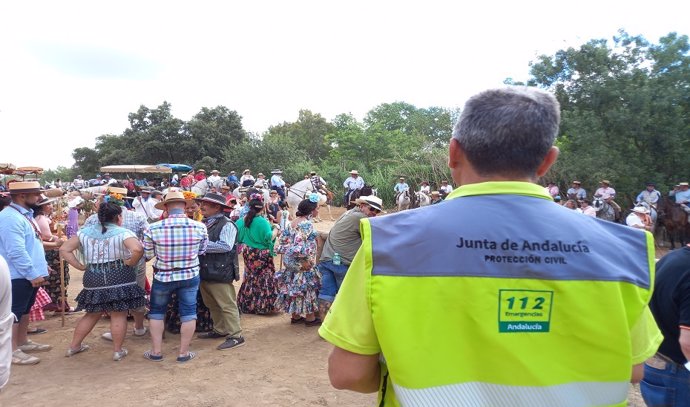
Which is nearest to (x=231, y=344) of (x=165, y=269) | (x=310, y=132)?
(x=165, y=269)

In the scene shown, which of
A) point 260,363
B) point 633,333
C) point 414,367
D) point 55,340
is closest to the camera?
point 414,367

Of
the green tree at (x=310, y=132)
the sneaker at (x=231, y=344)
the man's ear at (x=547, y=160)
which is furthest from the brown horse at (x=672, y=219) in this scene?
the green tree at (x=310, y=132)

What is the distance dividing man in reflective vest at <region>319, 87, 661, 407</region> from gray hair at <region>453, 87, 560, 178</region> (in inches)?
4.3

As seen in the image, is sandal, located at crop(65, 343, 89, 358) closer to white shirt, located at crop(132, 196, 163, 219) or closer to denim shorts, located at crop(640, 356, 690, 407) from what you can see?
white shirt, located at crop(132, 196, 163, 219)

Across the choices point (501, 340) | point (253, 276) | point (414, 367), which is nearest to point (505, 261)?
point (501, 340)

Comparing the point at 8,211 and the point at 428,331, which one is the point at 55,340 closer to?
the point at 8,211

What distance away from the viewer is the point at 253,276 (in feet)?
22.0

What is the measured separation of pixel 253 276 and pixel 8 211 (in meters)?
2.97

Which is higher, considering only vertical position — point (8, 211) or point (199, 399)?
point (8, 211)

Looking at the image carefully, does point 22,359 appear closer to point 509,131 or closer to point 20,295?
point 20,295

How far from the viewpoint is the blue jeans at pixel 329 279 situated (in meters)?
5.82

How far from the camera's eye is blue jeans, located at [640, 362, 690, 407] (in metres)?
2.23

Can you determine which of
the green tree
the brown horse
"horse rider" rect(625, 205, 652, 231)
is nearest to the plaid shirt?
"horse rider" rect(625, 205, 652, 231)

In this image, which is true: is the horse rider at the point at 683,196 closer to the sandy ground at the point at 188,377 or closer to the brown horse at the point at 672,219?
the brown horse at the point at 672,219
